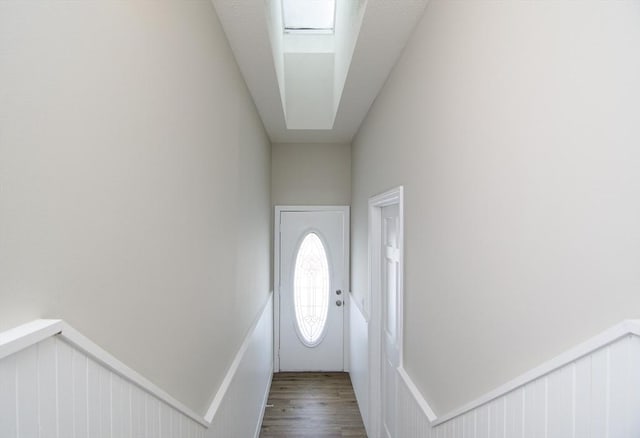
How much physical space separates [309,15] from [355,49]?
0.91m

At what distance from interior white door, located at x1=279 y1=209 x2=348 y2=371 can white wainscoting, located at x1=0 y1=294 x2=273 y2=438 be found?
2.97 metres

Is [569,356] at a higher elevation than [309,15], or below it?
below

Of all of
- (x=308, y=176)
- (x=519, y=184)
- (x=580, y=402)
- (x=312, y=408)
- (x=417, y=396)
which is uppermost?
(x=308, y=176)

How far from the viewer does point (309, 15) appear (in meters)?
2.60

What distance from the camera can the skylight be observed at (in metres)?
2.48

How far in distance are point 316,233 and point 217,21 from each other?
9.23 ft

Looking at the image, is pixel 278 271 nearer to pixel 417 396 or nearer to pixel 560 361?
pixel 417 396

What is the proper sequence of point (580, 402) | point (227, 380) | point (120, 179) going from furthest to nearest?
point (227, 380) < point (120, 179) < point (580, 402)

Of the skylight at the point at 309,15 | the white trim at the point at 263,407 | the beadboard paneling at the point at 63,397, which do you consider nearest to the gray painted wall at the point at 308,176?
the skylight at the point at 309,15

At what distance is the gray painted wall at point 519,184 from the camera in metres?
0.66

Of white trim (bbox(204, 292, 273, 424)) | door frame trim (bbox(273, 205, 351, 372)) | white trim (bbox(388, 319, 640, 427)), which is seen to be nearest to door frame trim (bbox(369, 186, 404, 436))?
white trim (bbox(204, 292, 273, 424))

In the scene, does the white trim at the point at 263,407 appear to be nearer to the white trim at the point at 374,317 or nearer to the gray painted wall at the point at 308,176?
the white trim at the point at 374,317

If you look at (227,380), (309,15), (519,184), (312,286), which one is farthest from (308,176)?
(519,184)

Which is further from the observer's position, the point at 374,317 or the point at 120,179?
the point at 374,317
